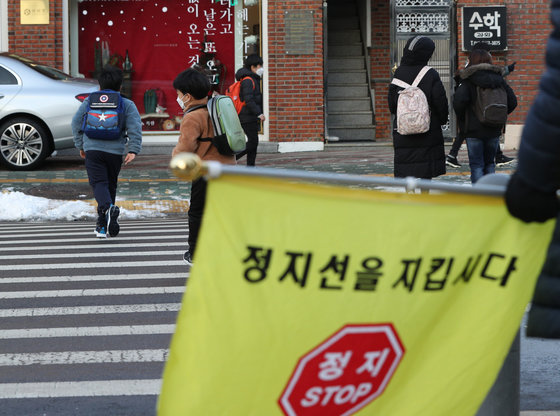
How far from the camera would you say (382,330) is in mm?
2676

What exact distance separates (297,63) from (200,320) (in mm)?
17790

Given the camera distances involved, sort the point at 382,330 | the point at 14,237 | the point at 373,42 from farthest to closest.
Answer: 1. the point at 373,42
2. the point at 14,237
3. the point at 382,330

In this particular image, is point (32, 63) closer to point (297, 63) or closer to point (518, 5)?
point (297, 63)

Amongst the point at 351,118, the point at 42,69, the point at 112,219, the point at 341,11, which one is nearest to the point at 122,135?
the point at 112,219

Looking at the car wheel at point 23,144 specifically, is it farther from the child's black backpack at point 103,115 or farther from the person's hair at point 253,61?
the child's black backpack at point 103,115

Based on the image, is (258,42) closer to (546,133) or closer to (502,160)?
(502,160)

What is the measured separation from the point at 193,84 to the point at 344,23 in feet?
49.1

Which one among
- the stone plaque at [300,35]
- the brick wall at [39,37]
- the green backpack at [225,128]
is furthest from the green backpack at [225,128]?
the brick wall at [39,37]

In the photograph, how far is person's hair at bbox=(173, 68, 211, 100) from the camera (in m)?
7.94

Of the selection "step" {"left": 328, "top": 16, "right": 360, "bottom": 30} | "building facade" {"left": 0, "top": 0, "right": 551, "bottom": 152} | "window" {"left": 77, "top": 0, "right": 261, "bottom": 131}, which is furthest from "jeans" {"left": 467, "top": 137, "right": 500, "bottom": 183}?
"step" {"left": 328, "top": 16, "right": 360, "bottom": 30}

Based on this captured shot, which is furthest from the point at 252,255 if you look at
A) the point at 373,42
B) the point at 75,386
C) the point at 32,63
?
the point at 373,42

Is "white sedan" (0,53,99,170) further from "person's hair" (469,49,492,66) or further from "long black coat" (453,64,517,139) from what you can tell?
"person's hair" (469,49,492,66)

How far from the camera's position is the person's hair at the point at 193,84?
7941 mm

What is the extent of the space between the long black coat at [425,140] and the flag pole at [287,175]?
693 cm
